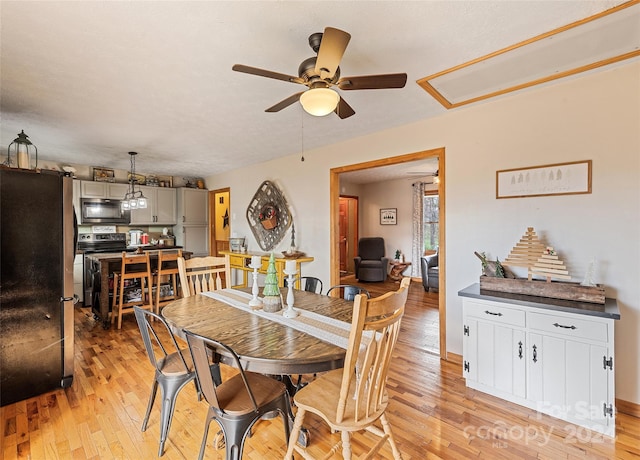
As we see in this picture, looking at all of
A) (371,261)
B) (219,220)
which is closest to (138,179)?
(219,220)

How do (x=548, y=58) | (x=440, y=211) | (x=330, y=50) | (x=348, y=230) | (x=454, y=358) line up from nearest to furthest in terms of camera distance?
(x=330, y=50) → (x=548, y=58) → (x=454, y=358) → (x=440, y=211) → (x=348, y=230)

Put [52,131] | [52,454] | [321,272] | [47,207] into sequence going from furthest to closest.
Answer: [321,272]
[52,131]
[47,207]
[52,454]

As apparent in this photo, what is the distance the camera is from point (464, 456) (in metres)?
1.67

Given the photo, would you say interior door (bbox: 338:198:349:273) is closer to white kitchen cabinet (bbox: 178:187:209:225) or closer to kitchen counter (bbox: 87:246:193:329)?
white kitchen cabinet (bbox: 178:187:209:225)

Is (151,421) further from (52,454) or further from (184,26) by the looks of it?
(184,26)

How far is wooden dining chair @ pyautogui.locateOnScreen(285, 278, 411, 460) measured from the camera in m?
1.17

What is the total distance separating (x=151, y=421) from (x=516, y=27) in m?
3.25

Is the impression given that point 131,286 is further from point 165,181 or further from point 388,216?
point 388,216

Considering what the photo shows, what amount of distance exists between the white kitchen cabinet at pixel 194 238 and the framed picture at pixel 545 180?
222 inches

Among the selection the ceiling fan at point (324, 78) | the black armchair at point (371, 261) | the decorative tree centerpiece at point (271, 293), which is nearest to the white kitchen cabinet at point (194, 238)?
the black armchair at point (371, 261)

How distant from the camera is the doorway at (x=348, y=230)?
24.6 ft

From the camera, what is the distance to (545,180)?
2357mm

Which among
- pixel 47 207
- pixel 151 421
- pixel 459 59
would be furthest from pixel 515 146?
pixel 47 207

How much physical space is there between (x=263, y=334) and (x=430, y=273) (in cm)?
465
